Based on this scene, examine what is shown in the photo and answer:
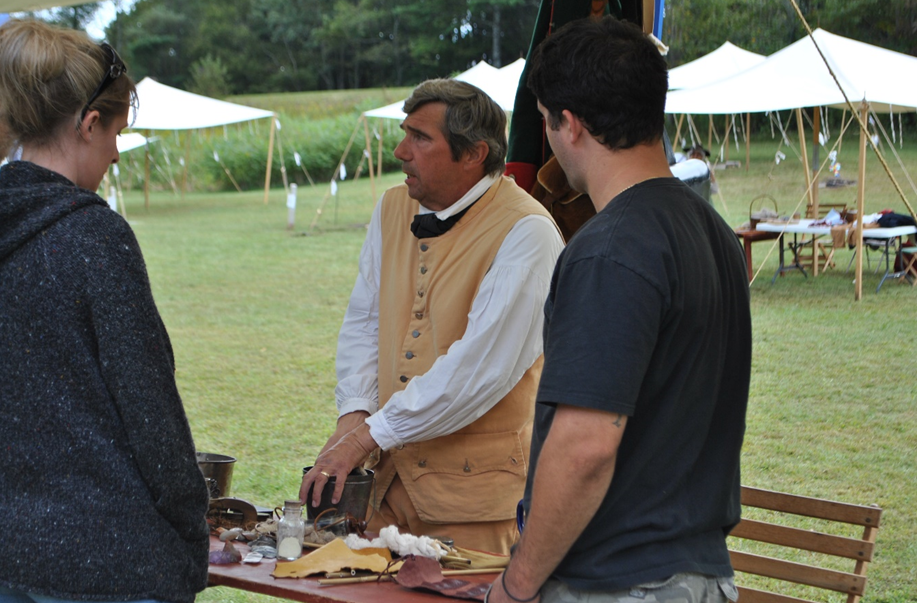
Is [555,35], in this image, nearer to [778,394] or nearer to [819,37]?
[778,394]

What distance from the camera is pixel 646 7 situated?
2279 mm

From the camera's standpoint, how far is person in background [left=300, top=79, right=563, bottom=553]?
81.0 inches

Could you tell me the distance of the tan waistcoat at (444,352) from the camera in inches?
84.5

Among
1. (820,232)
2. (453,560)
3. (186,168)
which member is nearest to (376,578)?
(453,560)

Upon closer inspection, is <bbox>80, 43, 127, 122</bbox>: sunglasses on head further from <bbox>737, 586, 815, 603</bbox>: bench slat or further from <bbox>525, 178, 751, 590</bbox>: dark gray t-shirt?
<bbox>737, 586, 815, 603</bbox>: bench slat

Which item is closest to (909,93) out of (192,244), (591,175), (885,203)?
(885,203)

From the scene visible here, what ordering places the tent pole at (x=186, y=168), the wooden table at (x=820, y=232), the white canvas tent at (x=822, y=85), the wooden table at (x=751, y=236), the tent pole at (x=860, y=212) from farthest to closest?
the tent pole at (x=186, y=168), the wooden table at (x=751, y=236), the wooden table at (x=820, y=232), the tent pole at (x=860, y=212), the white canvas tent at (x=822, y=85)

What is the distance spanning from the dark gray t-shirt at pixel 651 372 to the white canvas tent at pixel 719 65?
14538 millimetres

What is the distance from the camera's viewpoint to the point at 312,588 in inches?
66.4

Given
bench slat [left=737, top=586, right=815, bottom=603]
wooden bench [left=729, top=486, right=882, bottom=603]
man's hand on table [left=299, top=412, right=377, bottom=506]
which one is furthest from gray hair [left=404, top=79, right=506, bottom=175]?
bench slat [left=737, top=586, right=815, bottom=603]

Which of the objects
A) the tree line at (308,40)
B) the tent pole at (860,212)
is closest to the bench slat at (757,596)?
the tent pole at (860,212)

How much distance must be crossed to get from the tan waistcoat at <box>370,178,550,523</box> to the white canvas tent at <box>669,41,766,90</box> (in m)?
13.7

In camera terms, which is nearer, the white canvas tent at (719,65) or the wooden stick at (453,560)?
the wooden stick at (453,560)

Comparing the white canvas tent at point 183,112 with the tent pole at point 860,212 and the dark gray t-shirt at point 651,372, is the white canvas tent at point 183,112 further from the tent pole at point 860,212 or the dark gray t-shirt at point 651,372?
the dark gray t-shirt at point 651,372
